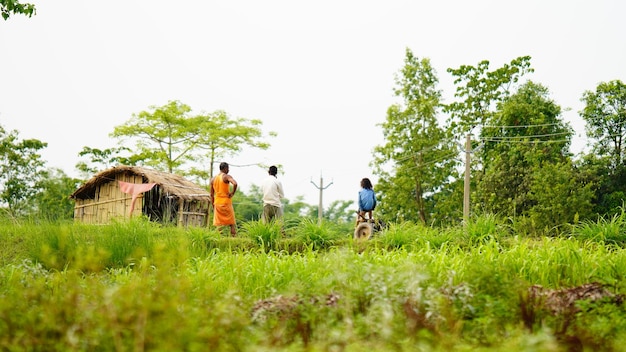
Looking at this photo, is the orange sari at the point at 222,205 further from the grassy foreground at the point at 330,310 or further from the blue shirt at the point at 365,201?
the grassy foreground at the point at 330,310

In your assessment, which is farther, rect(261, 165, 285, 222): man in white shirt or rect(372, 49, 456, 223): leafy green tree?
rect(372, 49, 456, 223): leafy green tree

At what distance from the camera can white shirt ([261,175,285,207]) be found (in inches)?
539

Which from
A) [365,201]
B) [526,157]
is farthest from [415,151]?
[365,201]

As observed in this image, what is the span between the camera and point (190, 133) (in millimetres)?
42281

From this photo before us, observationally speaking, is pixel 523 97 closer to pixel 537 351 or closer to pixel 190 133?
pixel 190 133

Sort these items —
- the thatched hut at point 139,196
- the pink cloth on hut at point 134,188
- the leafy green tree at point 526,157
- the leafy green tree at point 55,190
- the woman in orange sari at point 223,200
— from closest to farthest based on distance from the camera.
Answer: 1. the woman in orange sari at point 223,200
2. the pink cloth on hut at point 134,188
3. the thatched hut at point 139,196
4. the leafy green tree at point 526,157
5. the leafy green tree at point 55,190

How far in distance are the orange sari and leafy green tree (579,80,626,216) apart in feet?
71.4

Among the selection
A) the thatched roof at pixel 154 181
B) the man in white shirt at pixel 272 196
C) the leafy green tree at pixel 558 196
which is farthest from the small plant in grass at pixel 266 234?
the leafy green tree at pixel 558 196

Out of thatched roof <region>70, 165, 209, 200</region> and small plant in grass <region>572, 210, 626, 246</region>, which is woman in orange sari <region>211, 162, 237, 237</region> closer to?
small plant in grass <region>572, 210, 626, 246</region>

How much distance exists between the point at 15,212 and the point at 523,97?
85.9 ft

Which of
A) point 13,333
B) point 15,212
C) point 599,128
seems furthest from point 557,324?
point 599,128

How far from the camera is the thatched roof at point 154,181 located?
86.3 feet

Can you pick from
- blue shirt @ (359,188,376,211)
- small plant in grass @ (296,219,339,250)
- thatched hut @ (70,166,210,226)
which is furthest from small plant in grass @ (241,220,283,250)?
thatched hut @ (70,166,210,226)

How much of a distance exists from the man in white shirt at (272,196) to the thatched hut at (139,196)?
39.1 ft
